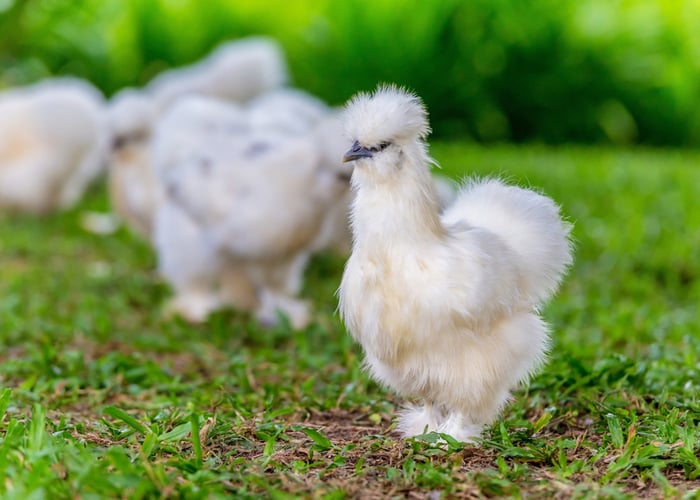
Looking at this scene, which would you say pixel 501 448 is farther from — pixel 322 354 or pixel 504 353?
pixel 322 354

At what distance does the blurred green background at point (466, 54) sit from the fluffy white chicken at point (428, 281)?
8.23m

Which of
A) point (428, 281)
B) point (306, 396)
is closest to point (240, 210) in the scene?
point (306, 396)

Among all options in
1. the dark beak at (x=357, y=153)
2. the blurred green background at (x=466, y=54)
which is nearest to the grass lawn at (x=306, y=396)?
the dark beak at (x=357, y=153)

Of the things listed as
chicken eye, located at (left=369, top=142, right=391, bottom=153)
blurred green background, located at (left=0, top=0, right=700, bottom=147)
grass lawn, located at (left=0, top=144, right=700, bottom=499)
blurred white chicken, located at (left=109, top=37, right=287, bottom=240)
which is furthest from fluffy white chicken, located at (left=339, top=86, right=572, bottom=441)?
blurred green background, located at (left=0, top=0, right=700, bottom=147)

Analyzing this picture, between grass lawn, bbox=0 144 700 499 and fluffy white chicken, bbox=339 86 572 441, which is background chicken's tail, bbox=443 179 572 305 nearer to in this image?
fluffy white chicken, bbox=339 86 572 441

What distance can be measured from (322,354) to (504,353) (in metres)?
1.76

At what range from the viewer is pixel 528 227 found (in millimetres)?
3107

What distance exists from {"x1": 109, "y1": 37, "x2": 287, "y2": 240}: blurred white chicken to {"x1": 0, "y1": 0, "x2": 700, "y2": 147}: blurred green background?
3.29 metres

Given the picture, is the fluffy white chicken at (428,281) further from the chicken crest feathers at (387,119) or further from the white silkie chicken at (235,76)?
the white silkie chicken at (235,76)

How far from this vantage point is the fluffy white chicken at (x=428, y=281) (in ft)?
9.41

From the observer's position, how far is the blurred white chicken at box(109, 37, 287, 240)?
22.1 feet

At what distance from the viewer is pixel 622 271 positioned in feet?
19.8

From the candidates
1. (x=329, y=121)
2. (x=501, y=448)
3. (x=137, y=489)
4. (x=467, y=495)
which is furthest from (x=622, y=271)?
(x=137, y=489)

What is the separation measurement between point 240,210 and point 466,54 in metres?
6.57
